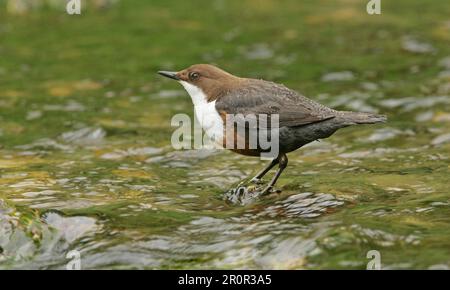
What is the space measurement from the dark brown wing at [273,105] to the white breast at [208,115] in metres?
0.07

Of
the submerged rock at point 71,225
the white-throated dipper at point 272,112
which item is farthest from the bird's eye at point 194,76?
the submerged rock at point 71,225

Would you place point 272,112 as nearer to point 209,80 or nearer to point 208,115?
point 208,115

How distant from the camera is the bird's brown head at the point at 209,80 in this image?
6863 mm

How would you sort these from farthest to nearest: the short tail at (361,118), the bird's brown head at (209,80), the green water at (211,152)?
the bird's brown head at (209,80)
the short tail at (361,118)
the green water at (211,152)

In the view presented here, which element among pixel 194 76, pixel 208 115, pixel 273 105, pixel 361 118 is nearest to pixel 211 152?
pixel 194 76

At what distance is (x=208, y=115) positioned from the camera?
22.1 ft

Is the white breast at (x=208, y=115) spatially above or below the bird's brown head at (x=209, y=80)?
below

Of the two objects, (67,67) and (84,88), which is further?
(67,67)

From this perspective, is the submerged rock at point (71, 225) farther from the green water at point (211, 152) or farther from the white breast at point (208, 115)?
the white breast at point (208, 115)

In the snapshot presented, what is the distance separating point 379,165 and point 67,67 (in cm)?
560

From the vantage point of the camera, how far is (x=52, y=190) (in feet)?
22.1
